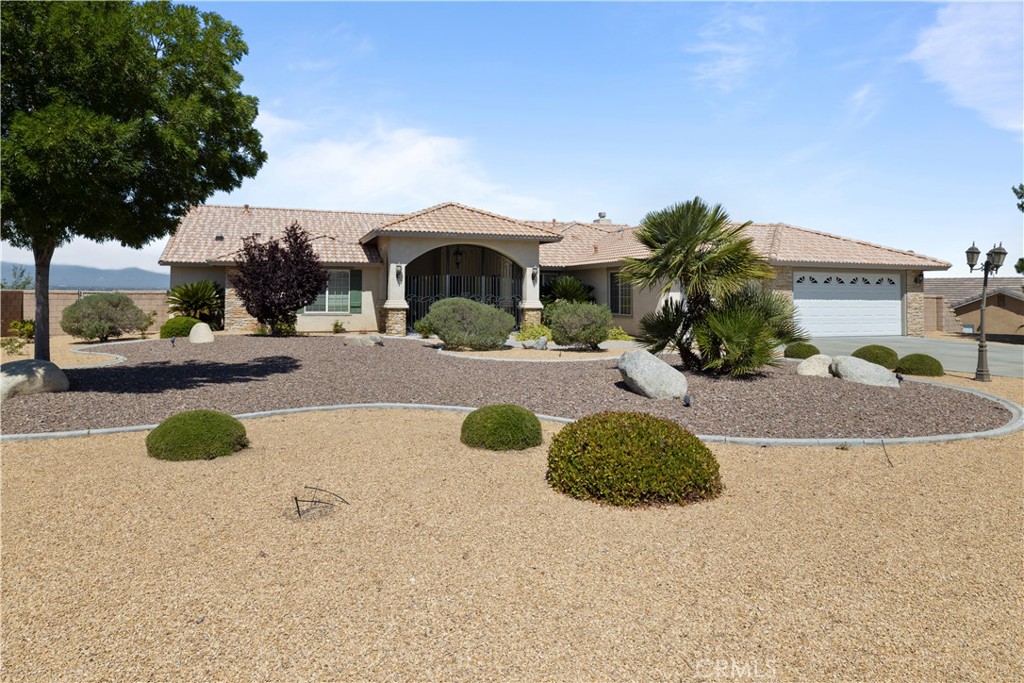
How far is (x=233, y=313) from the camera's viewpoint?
2347 cm

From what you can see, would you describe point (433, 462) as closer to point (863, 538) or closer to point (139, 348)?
point (863, 538)

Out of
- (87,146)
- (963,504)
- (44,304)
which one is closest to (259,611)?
(963,504)

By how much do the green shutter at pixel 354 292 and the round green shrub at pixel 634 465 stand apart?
1965cm

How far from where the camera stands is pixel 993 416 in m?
9.88

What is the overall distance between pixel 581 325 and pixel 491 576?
1366 cm

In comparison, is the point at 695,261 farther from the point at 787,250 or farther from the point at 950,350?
the point at 787,250

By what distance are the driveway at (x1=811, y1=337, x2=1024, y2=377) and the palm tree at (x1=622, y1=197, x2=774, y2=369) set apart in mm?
8123

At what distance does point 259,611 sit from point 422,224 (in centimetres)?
1956

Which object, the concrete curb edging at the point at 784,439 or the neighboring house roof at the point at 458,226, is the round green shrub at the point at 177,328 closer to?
the neighboring house roof at the point at 458,226

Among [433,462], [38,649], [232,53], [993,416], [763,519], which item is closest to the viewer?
[38,649]

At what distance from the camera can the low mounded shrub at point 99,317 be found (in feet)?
65.1

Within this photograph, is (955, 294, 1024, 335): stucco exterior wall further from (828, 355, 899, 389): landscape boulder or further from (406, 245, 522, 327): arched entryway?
(828, 355, 899, 389): landscape boulder

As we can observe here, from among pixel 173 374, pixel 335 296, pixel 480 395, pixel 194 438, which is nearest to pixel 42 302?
pixel 173 374

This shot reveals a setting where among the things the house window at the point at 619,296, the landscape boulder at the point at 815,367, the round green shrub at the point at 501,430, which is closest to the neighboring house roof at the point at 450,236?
the house window at the point at 619,296
